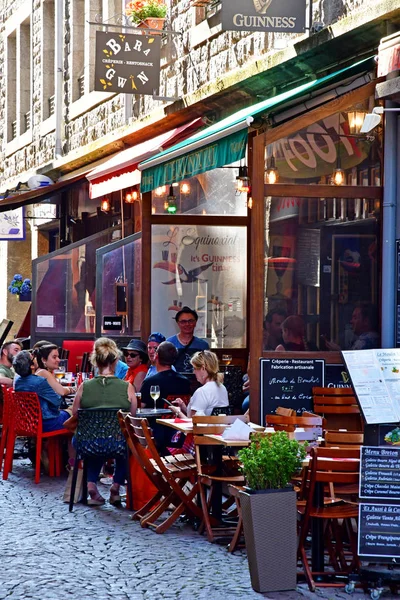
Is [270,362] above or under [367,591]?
above

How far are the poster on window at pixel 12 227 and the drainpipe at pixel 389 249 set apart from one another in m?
13.9

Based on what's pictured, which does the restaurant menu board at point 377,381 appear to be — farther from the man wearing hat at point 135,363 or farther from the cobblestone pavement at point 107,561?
the man wearing hat at point 135,363

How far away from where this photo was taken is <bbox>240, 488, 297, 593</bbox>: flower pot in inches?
296

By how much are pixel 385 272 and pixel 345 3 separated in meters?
2.92

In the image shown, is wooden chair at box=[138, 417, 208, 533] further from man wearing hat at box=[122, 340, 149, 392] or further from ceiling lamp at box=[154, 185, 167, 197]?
ceiling lamp at box=[154, 185, 167, 197]

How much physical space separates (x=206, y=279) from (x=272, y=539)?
8.61 meters

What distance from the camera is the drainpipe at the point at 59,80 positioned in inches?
936

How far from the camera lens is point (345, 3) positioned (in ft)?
41.3

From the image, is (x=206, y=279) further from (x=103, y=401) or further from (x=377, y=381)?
(x=377, y=381)

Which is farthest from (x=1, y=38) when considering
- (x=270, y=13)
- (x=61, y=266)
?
(x=270, y=13)

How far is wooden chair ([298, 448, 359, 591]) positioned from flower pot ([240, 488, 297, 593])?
0.57 ft

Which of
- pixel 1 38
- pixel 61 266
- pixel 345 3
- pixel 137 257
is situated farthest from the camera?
pixel 1 38

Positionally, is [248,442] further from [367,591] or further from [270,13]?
[270,13]

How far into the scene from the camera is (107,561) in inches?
334
